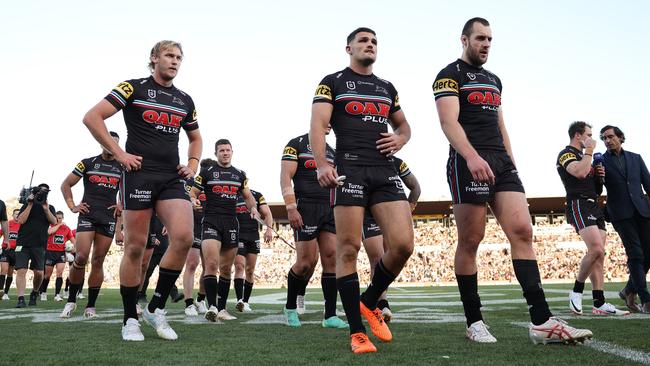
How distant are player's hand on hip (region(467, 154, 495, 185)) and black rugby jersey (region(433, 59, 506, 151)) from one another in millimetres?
480

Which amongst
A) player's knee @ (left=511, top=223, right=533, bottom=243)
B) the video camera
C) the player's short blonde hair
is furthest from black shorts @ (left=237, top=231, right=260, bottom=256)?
player's knee @ (left=511, top=223, right=533, bottom=243)

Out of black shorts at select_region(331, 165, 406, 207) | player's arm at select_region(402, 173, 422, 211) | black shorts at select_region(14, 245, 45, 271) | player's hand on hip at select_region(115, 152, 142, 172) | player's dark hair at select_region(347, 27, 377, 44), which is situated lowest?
black shorts at select_region(14, 245, 45, 271)

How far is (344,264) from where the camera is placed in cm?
471

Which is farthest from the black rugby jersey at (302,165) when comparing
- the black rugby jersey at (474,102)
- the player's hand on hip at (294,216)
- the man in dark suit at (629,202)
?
the man in dark suit at (629,202)

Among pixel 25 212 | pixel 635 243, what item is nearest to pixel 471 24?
pixel 635 243

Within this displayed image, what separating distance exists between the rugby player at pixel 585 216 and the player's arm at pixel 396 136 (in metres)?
3.13

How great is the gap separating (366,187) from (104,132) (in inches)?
96.9

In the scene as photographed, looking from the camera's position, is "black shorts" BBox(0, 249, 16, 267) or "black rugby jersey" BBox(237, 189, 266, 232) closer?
"black rugby jersey" BBox(237, 189, 266, 232)

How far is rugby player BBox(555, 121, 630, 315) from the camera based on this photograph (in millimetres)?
7735

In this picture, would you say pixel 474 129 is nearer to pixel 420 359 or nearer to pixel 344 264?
pixel 344 264

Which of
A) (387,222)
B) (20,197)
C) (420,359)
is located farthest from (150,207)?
(20,197)

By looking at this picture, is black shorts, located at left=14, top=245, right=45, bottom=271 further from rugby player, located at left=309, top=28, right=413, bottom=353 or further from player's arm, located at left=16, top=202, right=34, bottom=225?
rugby player, located at left=309, top=28, right=413, bottom=353

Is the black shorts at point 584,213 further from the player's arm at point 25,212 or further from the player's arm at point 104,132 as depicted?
the player's arm at point 25,212

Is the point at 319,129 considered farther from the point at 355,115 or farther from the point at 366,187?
the point at 366,187
